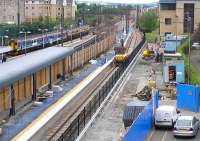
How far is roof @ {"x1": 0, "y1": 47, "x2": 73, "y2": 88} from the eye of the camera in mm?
22241

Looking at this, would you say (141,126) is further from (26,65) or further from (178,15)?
(178,15)

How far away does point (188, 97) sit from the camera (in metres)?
29.3

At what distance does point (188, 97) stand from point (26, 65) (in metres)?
9.57

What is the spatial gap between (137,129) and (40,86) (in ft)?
37.4

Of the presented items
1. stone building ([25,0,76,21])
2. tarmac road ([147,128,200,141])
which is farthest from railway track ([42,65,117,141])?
stone building ([25,0,76,21])

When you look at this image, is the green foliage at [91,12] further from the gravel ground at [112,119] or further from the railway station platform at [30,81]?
the gravel ground at [112,119]

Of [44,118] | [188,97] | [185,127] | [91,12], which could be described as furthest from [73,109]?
[91,12]

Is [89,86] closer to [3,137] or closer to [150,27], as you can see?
[3,137]

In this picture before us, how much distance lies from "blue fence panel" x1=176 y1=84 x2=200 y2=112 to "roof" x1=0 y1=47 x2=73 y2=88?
774cm

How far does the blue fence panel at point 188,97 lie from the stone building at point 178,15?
51.1 m

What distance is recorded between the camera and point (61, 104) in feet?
79.2

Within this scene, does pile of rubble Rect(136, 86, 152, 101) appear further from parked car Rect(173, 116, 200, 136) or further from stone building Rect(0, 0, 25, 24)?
stone building Rect(0, 0, 25, 24)

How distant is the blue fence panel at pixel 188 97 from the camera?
28.9 meters

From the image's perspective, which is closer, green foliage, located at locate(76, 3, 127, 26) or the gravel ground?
the gravel ground
